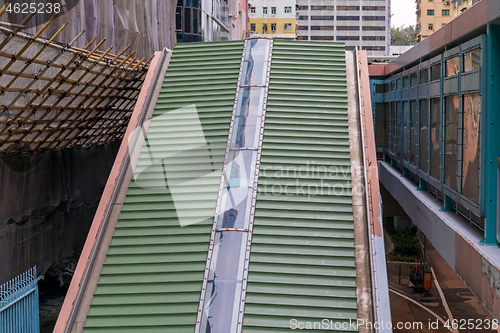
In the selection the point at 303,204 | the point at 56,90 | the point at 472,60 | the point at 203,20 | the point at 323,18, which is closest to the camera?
the point at 472,60

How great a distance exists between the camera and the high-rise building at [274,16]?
63562 mm

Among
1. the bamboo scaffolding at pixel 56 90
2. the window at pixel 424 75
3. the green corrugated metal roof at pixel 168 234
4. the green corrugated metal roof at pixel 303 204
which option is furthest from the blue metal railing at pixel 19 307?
the window at pixel 424 75

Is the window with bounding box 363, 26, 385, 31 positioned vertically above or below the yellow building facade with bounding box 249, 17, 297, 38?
above

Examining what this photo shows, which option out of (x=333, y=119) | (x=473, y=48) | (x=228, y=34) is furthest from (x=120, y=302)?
(x=228, y=34)

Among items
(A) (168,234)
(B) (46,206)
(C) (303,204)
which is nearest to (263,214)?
(C) (303,204)

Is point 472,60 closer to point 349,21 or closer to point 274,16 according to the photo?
point 274,16

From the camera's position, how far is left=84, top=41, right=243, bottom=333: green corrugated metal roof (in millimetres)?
8148

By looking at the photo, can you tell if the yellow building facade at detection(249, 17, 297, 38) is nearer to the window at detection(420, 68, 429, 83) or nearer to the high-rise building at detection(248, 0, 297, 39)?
the high-rise building at detection(248, 0, 297, 39)

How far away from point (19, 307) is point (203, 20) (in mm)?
17465

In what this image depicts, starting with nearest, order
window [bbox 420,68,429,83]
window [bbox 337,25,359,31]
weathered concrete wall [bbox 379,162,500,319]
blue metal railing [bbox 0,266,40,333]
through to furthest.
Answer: weathered concrete wall [bbox 379,162,500,319] < blue metal railing [bbox 0,266,40,333] < window [bbox 420,68,429,83] < window [bbox 337,25,359,31]

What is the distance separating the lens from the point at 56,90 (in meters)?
9.45

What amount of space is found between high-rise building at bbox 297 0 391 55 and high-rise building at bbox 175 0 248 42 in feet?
166

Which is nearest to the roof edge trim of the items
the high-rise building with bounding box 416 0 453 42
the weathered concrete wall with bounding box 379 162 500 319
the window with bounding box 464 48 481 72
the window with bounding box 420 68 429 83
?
the weathered concrete wall with bounding box 379 162 500 319

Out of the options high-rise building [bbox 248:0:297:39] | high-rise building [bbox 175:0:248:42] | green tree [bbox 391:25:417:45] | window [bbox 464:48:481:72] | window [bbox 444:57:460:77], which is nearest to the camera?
window [bbox 464:48:481:72]
